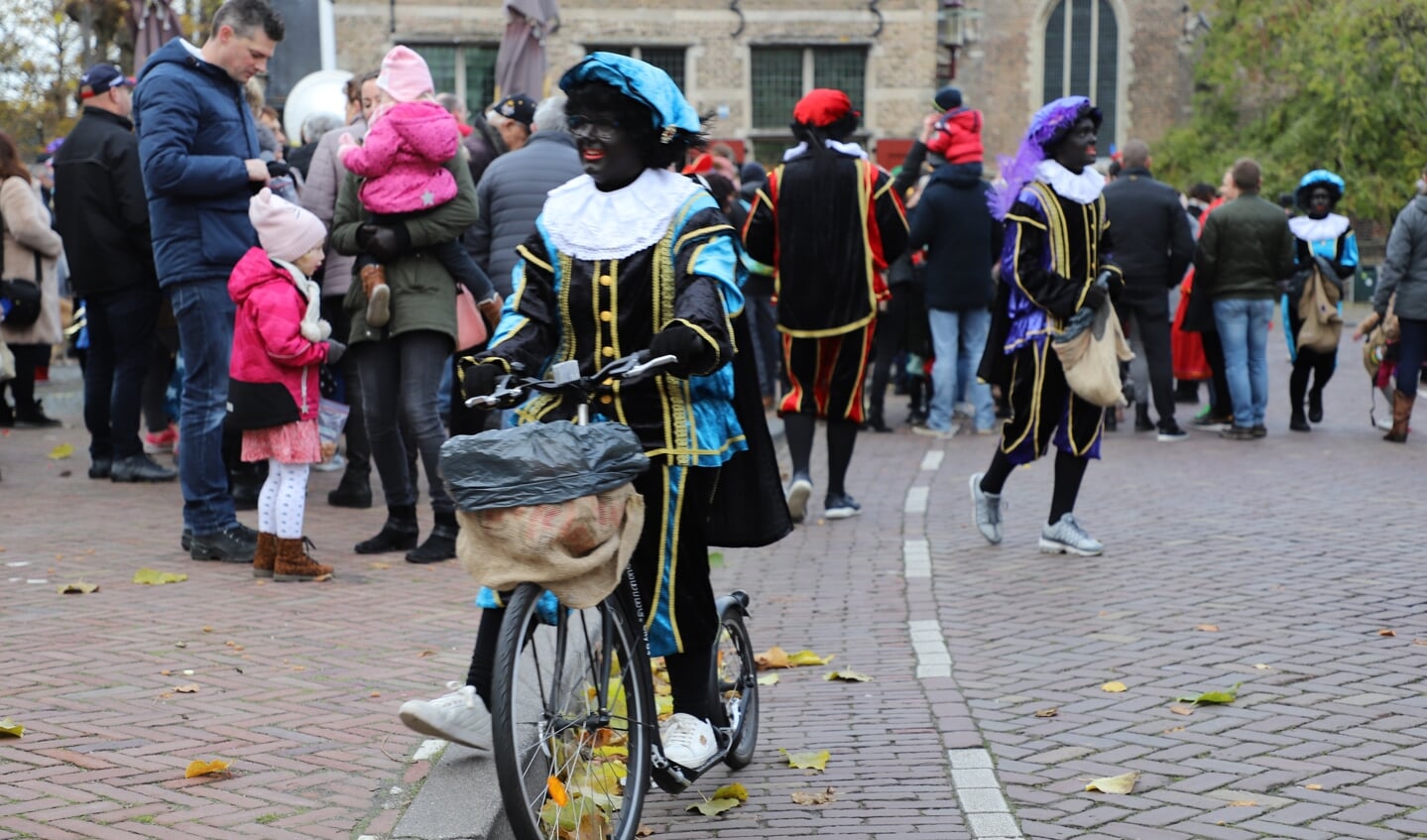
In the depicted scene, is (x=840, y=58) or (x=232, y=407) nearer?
(x=232, y=407)

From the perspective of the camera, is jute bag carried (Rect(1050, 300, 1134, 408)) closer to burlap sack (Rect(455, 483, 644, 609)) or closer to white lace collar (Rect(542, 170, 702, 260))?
white lace collar (Rect(542, 170, 702, 260))

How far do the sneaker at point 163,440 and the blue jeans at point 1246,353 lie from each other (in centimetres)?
763

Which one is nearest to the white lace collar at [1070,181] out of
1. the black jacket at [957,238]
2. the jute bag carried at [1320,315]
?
the black jacket at [957,238]

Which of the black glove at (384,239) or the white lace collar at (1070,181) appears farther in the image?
the white lace collar at (1070,181)

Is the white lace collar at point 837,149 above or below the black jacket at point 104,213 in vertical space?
above

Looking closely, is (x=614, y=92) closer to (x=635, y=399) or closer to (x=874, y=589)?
(x=635, y=399)

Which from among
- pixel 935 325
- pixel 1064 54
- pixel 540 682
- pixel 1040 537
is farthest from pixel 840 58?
pixel 540 682

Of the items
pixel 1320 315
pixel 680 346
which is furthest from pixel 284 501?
pixel 1320 315

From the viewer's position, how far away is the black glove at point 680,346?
4.05 metres

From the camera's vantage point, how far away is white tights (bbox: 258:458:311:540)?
7234 mm

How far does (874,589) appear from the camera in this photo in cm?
773

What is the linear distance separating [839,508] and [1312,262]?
636 centimetres

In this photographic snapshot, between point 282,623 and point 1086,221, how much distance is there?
408 cm

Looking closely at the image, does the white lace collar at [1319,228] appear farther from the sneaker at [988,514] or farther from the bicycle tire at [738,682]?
the bicycle tire at [738,682]
